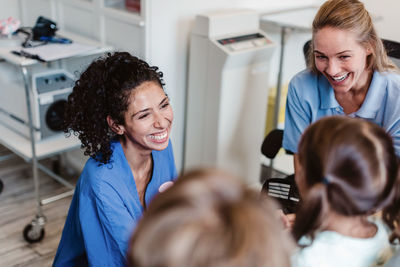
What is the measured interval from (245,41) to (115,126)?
3.68 ft

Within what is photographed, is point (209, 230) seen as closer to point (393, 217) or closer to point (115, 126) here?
point (393, 217)

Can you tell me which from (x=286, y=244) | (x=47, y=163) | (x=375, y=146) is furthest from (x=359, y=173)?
(x=47, y=163)

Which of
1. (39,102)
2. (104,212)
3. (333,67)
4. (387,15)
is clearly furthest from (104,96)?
(387,15)

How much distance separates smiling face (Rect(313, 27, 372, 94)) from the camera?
157cm

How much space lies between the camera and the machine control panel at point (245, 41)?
7.75 ft

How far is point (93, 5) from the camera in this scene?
99.4 inches

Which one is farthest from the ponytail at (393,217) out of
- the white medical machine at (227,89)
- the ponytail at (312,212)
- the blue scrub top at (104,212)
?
the white medical machine at (227,89)

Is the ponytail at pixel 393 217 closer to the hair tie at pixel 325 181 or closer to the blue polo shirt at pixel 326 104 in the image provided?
the hair tie at pixel 325 181

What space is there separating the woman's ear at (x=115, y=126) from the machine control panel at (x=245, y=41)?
0.98m

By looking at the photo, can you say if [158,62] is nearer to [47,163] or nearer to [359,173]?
[47,163]

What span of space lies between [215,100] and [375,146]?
1.55m

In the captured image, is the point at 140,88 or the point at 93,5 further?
the point at 93,5

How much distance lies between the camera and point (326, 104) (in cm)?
175

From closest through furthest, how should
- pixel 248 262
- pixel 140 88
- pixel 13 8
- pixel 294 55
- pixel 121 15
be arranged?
pixel 248 262 → pixel 140 88 → pixel 121 15 → pixel 13 8 → pixel 294 55
